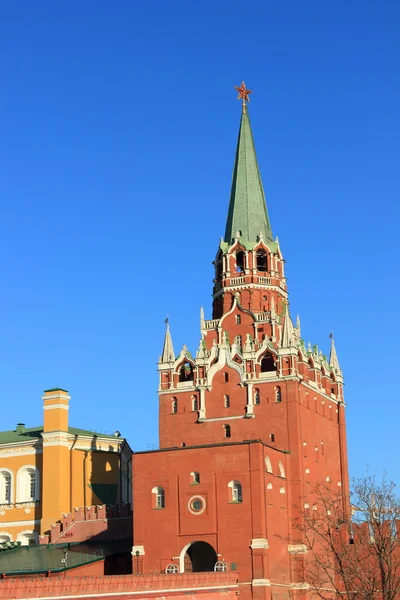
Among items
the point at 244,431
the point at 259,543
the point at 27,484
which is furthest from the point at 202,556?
the point at 27,484

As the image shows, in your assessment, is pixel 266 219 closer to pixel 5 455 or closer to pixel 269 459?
pixel 269 459

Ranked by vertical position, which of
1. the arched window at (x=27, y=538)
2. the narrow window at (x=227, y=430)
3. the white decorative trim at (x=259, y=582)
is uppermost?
the narrow window at (x=227, y=430)

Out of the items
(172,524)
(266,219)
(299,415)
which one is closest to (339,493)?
(299,415)

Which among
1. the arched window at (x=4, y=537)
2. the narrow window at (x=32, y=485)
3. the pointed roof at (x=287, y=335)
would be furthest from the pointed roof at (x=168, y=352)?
the arched window at (x=4, y=537)

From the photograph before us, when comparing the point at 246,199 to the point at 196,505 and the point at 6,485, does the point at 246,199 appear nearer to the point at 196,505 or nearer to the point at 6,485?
the point at 196,505

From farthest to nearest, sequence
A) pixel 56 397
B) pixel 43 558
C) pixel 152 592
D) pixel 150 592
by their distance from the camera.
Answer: pixel 56 397 → pixel 43 558 → pixel 152 592 → pixel 150 592

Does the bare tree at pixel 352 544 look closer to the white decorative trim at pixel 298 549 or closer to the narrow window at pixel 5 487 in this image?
the white decorative trim at pixel 298 549

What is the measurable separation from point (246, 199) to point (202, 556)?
3464 cm

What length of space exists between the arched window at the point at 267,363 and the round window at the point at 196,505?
15.3 m

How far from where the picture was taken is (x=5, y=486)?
97.4 metres

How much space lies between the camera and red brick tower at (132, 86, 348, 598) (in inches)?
3019

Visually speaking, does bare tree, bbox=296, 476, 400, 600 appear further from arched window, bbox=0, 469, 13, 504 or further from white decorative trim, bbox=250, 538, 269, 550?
arched window, bbox=0, 469, 13, 504

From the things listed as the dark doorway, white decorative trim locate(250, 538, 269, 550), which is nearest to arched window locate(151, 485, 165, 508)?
the dark doorway

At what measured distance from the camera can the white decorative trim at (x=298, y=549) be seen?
80625 mm
